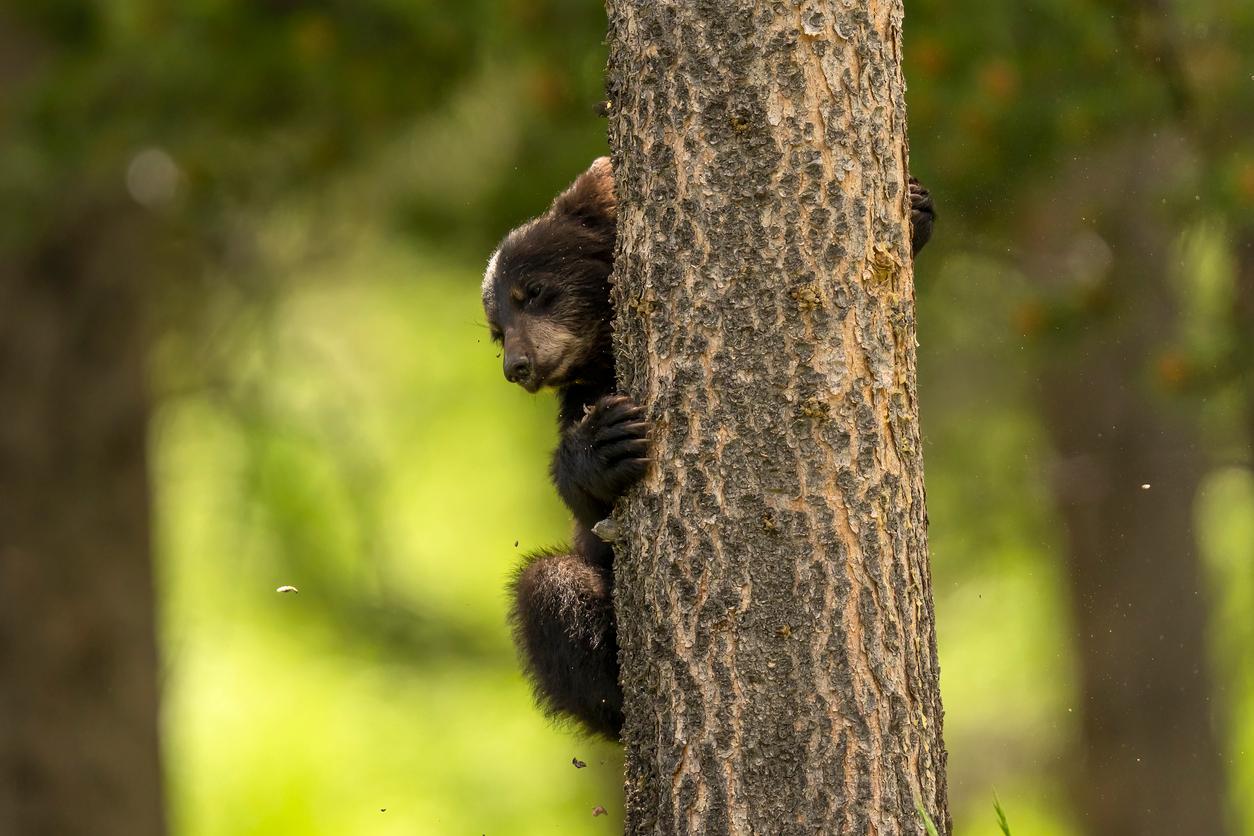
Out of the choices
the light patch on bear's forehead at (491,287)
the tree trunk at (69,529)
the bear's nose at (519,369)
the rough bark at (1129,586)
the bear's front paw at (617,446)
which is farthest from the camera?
the tree trunk at (69,529)

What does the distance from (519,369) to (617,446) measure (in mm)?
1086

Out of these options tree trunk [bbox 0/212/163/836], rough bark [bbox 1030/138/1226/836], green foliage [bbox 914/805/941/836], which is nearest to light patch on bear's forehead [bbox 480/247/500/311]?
green foliage [bbox 914/805/941/836]

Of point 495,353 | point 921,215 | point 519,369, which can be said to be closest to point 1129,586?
point 495,353

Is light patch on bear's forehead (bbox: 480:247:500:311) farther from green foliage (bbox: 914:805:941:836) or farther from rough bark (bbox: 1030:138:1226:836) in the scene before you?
rough bark (bbox: 1030:138:1226:836)

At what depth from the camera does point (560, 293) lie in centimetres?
435

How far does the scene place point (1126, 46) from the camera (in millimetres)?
5414

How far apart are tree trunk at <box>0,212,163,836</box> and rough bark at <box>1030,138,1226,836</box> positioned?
5.06 m

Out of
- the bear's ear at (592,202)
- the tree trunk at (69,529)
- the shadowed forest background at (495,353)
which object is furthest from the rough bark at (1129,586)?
the tree trunk at (69,529)

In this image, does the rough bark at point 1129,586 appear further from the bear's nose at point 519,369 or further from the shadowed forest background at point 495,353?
the bear's nose at point 519,369

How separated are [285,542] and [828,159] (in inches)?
238

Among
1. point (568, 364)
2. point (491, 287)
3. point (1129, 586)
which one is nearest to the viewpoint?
point (568, 364)

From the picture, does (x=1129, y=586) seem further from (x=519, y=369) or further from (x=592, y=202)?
(x=519, y=369)

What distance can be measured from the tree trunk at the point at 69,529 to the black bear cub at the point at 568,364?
4.59m

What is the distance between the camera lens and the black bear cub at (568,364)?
13.8ft
